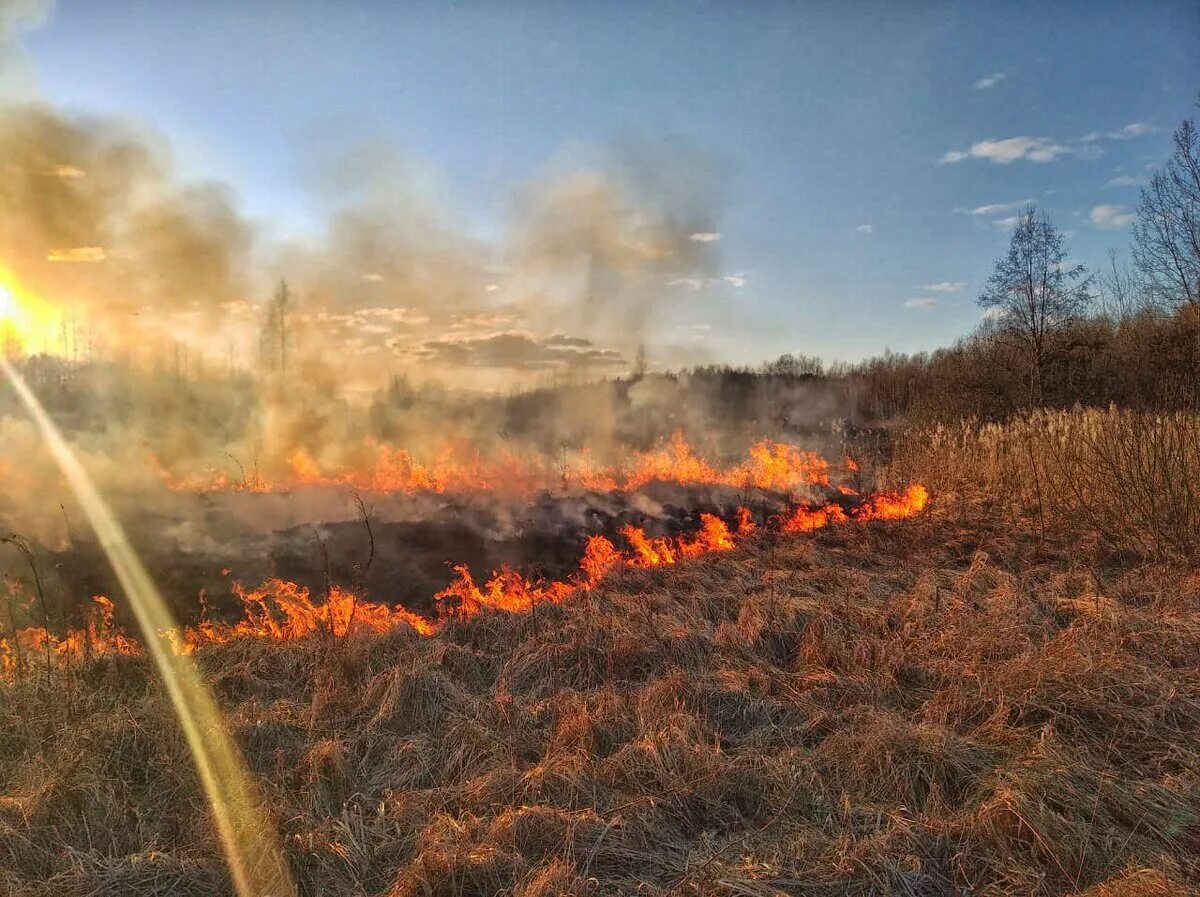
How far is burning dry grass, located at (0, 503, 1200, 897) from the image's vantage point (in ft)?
9.70

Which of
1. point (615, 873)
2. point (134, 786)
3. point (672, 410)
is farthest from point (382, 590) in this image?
point (672, 410)

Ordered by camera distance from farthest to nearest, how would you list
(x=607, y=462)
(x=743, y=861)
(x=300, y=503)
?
(x=607, y=462) < (x=300, y=503) < (x=743, y=861)

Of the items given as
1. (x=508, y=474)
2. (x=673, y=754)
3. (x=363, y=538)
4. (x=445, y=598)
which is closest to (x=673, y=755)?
(x=673, y=754)

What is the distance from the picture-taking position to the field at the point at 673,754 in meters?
2.96

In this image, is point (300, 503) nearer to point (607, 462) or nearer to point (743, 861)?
point (607, 462)

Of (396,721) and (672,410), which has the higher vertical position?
(672,410)

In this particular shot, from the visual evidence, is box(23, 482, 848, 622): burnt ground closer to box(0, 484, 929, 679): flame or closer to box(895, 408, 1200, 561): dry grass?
box(0, 484, 929, 679): flame

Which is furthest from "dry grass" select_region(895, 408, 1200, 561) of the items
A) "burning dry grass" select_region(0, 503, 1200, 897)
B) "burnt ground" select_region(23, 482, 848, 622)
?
"burnt ground" select_region(23, 482, 848, 622)

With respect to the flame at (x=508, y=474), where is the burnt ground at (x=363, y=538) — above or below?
below

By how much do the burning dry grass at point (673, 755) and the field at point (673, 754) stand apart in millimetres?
17

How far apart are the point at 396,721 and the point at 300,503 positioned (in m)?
9.12

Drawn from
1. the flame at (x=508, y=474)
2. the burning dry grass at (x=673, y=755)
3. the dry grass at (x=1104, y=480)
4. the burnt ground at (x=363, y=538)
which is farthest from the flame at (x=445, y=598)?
the flame at (x=508, y=474)

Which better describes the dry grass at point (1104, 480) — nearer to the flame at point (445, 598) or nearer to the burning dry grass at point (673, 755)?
the flame at point (445, 598)

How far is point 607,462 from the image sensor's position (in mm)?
18188
